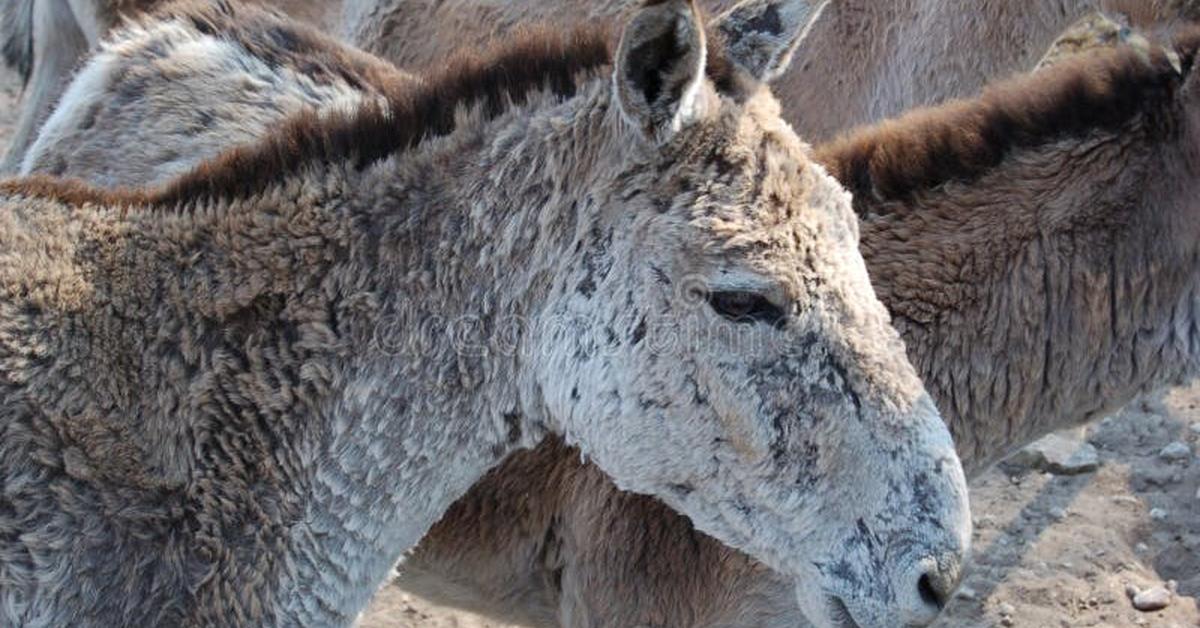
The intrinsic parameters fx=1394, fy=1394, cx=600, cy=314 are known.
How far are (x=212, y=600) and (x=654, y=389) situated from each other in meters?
0.92

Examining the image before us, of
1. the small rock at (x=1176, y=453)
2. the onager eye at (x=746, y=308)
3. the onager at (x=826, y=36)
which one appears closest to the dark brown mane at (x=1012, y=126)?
the onager eye at (x=746, y=308)

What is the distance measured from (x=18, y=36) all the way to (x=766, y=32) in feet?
16.8

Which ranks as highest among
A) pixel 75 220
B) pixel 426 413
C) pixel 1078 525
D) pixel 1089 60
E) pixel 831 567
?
pixel 75 220

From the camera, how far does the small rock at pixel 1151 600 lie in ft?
16.1

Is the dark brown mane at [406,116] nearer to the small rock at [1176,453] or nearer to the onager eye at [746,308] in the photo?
→ the onager eye at [746,308]

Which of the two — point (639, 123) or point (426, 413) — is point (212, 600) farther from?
point (639, 123)

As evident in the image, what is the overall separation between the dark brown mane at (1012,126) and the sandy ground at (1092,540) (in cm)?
209

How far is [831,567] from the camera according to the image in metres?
2.59

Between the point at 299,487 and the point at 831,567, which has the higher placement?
the point at 299,487

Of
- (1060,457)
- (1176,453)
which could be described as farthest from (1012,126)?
(1176,453)

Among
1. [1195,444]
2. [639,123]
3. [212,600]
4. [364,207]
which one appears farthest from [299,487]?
[1195,444]

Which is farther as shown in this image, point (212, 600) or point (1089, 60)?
point (1089, 60)

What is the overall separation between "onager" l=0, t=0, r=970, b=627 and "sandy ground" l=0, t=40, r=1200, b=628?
7.81ft

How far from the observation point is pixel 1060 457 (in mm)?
5777
